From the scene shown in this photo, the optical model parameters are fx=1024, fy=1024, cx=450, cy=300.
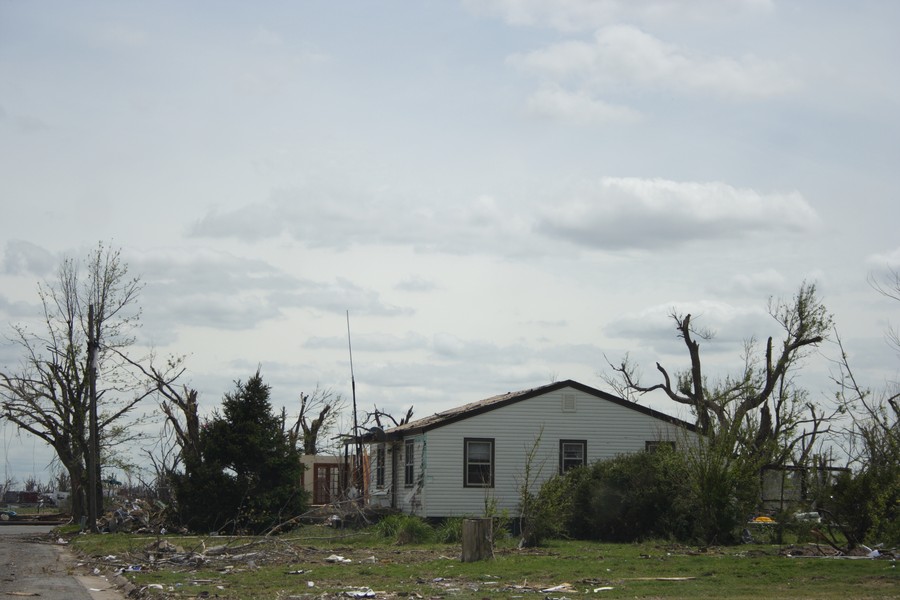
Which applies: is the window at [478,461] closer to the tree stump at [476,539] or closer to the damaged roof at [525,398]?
the damaged roof at [525,398]

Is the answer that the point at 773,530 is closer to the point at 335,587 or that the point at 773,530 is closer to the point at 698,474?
the point at 698,474

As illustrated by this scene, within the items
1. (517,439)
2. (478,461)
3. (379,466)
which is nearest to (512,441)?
(517,439)

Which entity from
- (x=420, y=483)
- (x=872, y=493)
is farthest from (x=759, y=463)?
(x=420, y=483)

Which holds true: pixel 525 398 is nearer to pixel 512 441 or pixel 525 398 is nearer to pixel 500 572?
pixel 512 441

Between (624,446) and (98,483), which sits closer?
(624,446)

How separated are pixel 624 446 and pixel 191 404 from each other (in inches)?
588

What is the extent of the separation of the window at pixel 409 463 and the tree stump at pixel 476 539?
1362 centimetres

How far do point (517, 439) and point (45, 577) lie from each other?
1716 cm

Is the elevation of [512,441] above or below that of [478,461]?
above

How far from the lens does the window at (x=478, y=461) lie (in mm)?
32969

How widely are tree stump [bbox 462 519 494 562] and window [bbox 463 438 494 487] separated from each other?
40.6 ft

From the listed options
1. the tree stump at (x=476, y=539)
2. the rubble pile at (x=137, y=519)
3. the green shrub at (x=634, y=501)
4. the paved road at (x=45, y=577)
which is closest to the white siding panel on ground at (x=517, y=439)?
the green shrub at (x=634, y=501)

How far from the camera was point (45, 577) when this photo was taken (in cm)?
1942

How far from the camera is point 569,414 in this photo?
33.9 m
